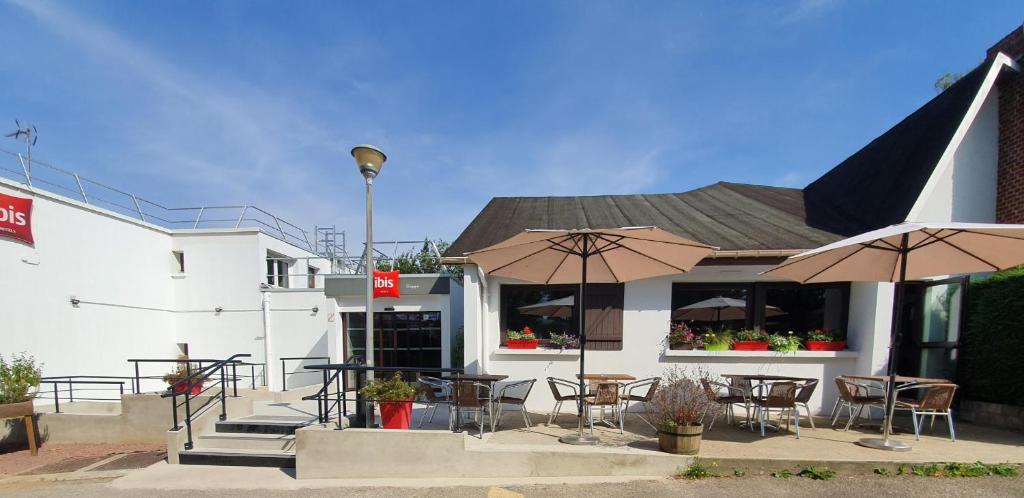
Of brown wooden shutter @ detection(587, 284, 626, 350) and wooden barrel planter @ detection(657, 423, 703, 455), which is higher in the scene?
brown wooden shutter @ detection(587, 284, 626, 350)

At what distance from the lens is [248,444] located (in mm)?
5488

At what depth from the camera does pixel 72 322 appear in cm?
1057

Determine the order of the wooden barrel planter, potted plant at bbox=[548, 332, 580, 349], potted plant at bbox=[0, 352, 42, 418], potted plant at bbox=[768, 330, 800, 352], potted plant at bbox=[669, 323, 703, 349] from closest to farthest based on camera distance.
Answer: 1. the wooden barrel planter
2. potted plant at bbox=[768, 330, 800, 352]
3. potted plant at bbox=[0, 352, 42, 418]
4. potted plant at bbox=[669, 323, 703, 349]
5. potted plant at bbox=[548, 332, 580, 349]

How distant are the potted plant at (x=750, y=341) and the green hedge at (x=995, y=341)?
9.28 ft

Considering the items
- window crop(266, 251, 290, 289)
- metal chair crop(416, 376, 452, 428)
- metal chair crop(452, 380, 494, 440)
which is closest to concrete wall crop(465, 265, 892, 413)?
metal chair crop(416, 376, 452, 428)

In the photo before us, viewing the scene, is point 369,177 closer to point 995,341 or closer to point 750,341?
point 750,341

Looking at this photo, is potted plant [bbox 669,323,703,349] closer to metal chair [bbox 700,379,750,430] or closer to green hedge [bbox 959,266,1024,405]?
metal chair [bbox 700,379,750,430]

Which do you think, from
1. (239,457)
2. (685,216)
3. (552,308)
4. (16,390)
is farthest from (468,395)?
(16,390)

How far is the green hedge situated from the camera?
18.0 feet

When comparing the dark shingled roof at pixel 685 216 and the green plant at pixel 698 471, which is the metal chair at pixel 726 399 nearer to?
the green plant at pixel 698 471

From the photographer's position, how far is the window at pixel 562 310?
700cm

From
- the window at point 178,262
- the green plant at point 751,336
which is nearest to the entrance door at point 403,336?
the green plant at point 751,336

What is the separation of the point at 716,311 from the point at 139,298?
16599mm

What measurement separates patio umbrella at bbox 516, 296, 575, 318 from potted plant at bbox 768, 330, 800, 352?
134 inches
